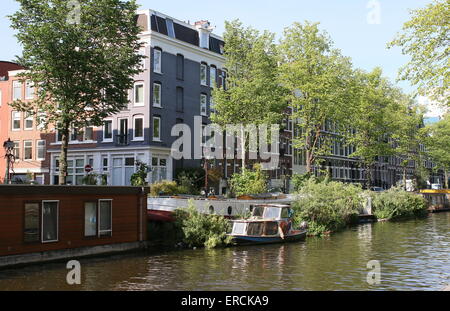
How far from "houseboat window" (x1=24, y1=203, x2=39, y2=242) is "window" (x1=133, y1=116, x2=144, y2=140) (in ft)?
87.3

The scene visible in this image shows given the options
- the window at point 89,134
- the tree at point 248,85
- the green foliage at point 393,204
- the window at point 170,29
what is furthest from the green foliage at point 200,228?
the green foliage at point 393,204

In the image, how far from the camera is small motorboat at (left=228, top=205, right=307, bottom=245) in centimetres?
3200

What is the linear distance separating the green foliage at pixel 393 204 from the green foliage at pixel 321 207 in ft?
38.4

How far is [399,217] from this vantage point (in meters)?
56.9

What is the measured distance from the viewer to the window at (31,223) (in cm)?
2395

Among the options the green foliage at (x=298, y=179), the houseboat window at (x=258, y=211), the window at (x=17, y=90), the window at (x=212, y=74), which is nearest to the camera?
the houseboat window at (x=258, y=211)

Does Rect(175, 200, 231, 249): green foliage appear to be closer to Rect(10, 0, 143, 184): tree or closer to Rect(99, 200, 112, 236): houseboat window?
Rect(99, 200, 112, 236): houseboat window

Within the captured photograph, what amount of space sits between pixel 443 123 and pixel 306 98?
39761 mm

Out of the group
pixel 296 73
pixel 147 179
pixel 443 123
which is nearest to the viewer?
pixel 147 179

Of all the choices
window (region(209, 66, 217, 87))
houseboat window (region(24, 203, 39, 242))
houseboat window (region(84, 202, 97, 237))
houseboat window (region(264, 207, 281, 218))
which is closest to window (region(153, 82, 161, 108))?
window (region(209, 66, 217, 87))

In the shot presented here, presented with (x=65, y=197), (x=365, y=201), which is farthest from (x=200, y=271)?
(x=365, y=201)

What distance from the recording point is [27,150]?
5728 centimetres
